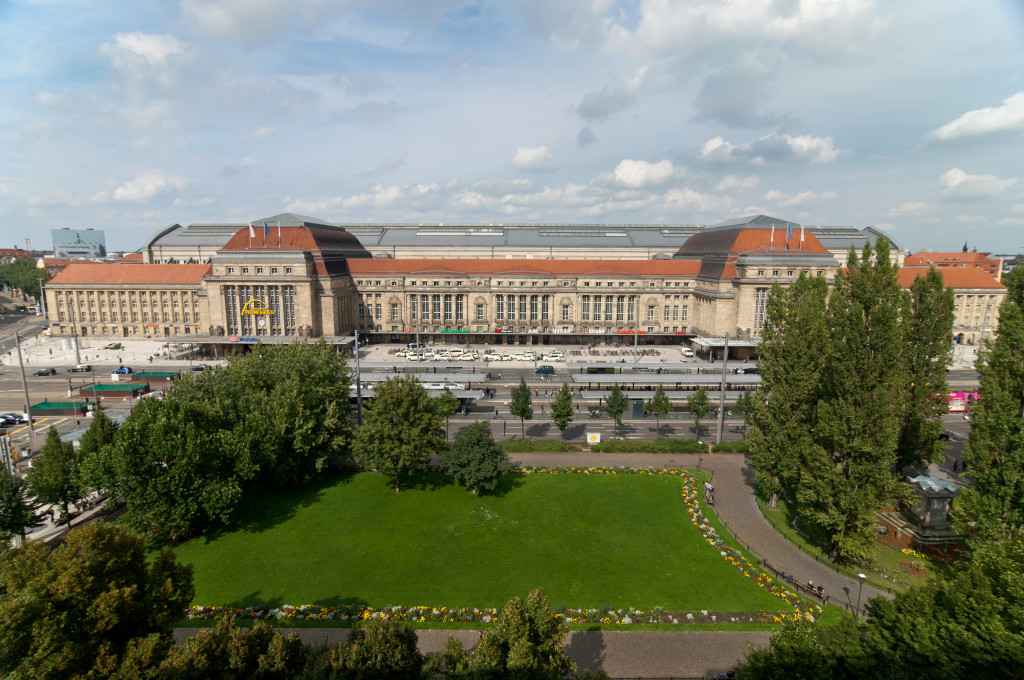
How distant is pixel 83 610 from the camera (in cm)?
1705

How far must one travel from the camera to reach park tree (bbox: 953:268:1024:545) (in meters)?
24.9

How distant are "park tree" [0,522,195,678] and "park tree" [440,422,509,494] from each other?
818 inches

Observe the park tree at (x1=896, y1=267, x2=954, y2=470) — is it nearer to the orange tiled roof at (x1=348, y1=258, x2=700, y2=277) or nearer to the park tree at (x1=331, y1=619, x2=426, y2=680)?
the park tree at (x1=331, y1=619, x2=426, y2=680)

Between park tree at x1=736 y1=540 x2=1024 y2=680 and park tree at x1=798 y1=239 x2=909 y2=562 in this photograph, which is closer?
park tree at x1=736 y1=540 x2=1024 y2=680

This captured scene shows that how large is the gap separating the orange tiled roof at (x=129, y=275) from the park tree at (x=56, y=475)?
83578 millimetres

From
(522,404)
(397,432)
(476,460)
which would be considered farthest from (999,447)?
(397,432)

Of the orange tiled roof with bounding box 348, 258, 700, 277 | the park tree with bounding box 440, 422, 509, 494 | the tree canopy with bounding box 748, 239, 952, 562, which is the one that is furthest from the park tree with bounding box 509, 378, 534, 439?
the orange tiled roof with bounding box 348, 258, 700, 277

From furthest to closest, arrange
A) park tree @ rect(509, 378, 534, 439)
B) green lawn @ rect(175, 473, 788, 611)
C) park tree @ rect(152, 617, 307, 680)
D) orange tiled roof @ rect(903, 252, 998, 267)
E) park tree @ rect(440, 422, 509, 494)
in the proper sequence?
orange tiled roof @ rect(903, 252, 998, 267), park tree @ rect(509, 378, 534, 439), park tree @ rect(440, 422, 509, 494), green lawn @ rect(175, 473, 788, 611), park tree @ rect(152, 617, 307, 680)

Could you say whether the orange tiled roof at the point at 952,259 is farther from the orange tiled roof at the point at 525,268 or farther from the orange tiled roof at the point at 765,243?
the orange tiled roof at the point at 525,268

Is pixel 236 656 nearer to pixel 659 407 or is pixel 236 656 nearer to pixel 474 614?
pixel 474 614

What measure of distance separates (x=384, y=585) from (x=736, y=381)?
Answer: 170 feet

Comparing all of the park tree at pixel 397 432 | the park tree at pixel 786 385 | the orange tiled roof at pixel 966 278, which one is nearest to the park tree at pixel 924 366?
the park tree at pixel 786 385

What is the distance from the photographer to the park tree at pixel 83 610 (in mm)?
15156

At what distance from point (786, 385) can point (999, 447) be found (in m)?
12.0
